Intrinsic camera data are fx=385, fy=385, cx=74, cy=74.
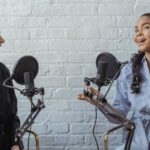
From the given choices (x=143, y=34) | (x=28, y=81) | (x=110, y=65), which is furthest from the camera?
(x=143, y=34)

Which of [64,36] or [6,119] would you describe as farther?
[64,36]

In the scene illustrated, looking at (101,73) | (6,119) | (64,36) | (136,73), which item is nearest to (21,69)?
(101,73)

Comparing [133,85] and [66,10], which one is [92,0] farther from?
[133,85]

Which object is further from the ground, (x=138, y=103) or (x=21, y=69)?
(x=21, y=69)

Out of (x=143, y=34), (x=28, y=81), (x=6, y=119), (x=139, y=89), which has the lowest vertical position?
(x=6, y=119)

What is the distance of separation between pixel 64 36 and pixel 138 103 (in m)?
0.58

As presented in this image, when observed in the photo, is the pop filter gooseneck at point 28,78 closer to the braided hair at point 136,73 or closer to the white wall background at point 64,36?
the braided hair at point 136,73

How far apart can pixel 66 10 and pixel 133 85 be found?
1.90 feet

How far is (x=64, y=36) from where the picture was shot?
1.91 meters

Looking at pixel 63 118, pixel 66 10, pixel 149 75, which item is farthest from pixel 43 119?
pixel 149 75

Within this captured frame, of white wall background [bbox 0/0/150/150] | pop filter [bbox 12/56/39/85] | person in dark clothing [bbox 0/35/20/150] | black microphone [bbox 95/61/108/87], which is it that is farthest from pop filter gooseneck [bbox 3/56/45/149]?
white wall background [bbox 0/0/150/150]

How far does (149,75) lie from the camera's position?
1.52 m

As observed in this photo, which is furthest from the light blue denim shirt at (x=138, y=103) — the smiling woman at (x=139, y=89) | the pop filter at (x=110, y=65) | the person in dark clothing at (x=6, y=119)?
the person in dark clothing at (x=6, y=119)

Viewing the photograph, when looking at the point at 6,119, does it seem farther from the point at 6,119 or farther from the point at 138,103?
the point at 138,103
